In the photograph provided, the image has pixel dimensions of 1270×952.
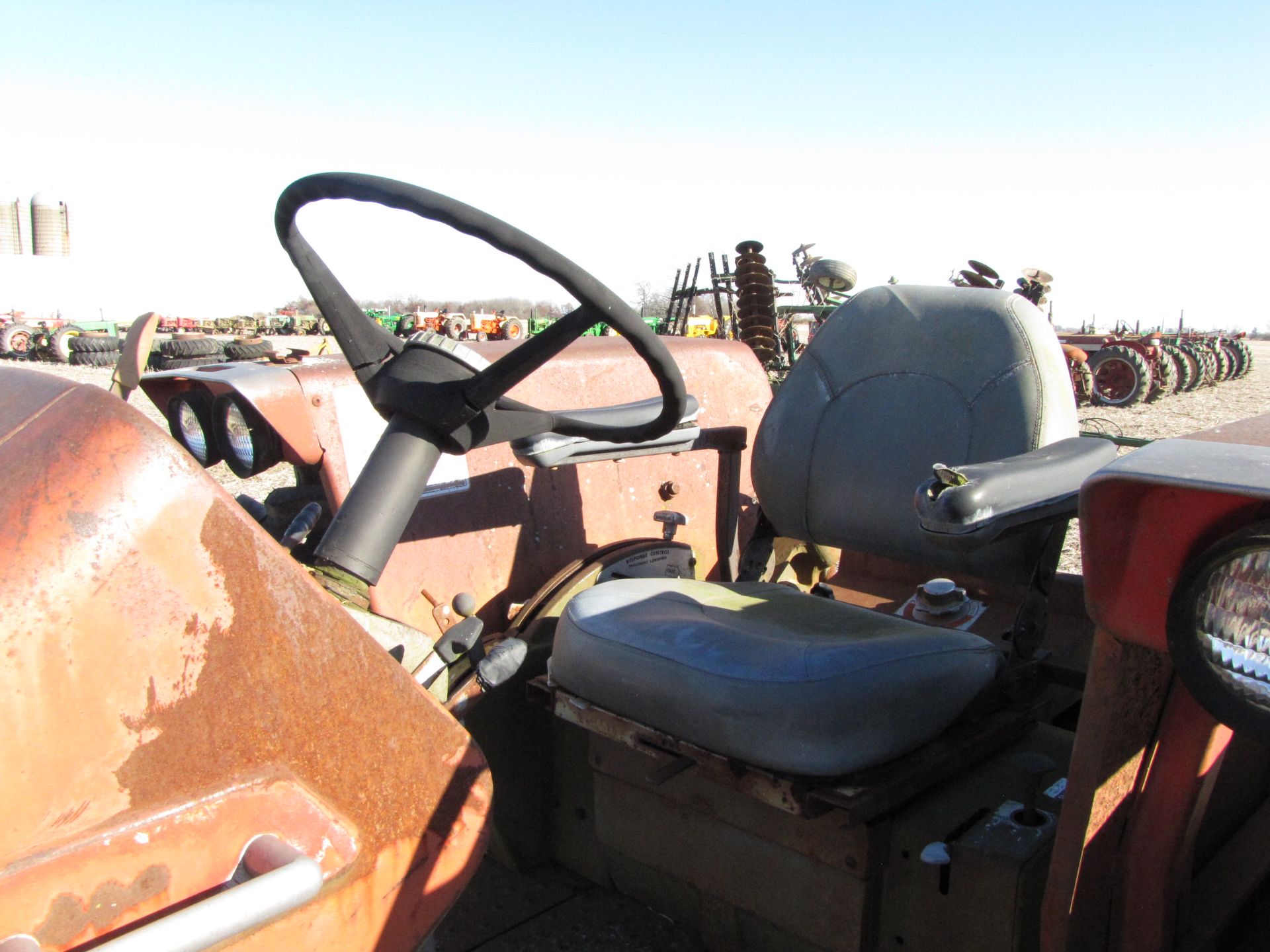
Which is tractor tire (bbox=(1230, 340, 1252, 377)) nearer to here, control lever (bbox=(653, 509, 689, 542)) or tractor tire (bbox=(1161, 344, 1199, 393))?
tractor tire (bbox=(1161, 344, 1199, 393))

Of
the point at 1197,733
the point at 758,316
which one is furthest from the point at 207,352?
the point at 1197,733

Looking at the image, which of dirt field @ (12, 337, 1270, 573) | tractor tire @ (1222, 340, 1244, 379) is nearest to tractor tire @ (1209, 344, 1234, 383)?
tractor tire @ (1222, 340, 1244, 379)

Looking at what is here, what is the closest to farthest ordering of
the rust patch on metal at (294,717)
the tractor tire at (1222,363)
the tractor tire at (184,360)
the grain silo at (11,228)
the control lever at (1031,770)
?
the rust patch on metal at (294,717), the control lever at (1031,770), the tractor tire at (184,360), the tractor tire at (1222,363), the grain silo at (11,228)

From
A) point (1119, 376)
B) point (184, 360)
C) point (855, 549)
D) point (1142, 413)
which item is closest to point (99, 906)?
point (855, 549)

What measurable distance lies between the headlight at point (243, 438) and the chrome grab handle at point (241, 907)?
948 millimetres

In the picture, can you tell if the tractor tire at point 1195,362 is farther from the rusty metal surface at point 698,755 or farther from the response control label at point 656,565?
the rusty metal surface at point 698,755

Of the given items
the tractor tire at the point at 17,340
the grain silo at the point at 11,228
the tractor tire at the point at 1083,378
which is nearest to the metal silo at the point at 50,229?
the grain silo at the point at 11,228

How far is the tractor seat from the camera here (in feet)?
3.92

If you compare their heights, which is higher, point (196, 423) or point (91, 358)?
point (196, 423)

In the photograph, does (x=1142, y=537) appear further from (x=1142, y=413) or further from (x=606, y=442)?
(x=1142, y=413)

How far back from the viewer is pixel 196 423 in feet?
5.69

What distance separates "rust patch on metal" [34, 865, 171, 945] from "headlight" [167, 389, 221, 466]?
106 cm

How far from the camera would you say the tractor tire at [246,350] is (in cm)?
1638

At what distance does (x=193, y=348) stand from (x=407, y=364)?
17.1m
